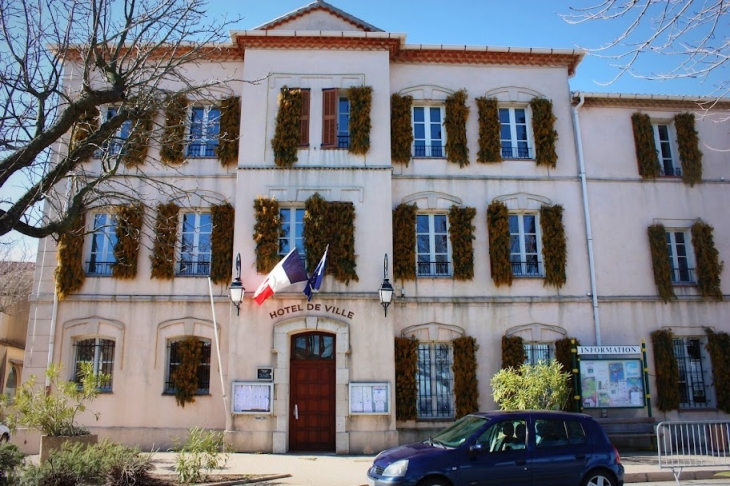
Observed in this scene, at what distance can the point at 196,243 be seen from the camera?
16.9 metres

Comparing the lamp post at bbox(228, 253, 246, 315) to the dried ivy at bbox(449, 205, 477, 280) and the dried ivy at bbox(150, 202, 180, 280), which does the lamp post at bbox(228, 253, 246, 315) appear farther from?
the dried ivy at bbox(449, 205, 477, 280)

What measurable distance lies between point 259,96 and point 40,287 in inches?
315

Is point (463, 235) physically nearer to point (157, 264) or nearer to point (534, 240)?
point (534, 240)

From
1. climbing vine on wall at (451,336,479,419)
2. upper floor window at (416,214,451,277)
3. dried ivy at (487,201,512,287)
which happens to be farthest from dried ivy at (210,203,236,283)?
dried ivy at (487,201,512,287)

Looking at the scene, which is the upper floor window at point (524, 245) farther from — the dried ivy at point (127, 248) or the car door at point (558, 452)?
the dried ivy at point (127, 248)

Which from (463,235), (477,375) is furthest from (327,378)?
(463,235)

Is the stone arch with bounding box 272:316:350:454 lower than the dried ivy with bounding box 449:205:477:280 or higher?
lower

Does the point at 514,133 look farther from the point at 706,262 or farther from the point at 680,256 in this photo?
the point at 706,262

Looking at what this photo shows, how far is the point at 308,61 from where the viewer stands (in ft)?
57.1

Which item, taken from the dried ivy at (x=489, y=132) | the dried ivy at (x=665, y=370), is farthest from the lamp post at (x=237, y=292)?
the dried ivy at (x=665, y=370)

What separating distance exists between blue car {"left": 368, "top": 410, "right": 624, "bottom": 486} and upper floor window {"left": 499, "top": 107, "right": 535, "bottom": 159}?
9.82 metres

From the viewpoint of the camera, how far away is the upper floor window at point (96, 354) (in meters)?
16.3

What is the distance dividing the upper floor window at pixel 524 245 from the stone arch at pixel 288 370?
17.6ft

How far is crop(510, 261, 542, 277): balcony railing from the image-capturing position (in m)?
17.3
